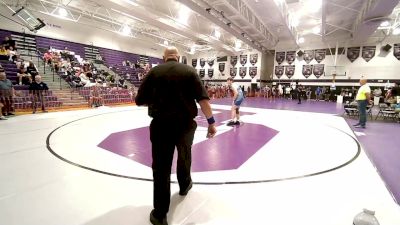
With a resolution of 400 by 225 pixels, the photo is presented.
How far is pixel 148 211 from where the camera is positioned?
2.25 m

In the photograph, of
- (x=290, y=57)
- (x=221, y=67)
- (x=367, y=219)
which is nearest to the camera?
(x=367, y=219)

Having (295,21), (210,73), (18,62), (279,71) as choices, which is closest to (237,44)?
(279,71)

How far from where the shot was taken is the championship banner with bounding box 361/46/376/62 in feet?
61.4

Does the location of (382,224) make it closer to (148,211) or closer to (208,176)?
(208,176)

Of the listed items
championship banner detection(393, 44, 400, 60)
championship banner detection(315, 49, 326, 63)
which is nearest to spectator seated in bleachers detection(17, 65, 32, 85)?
championship banner detection(315, 49, 326, 63)

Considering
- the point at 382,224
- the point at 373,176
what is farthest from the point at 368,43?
the point at 382,224

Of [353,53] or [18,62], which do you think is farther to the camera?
[353,53]

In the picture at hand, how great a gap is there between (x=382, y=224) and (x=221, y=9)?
1279 cm

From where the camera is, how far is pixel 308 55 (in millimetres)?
21938

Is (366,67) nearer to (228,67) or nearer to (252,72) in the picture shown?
(252,72)

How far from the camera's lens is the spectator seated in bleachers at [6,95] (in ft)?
24.9

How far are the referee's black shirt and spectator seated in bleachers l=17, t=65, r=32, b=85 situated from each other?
37.7ft

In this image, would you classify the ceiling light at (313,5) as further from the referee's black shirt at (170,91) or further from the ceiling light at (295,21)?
the referee's black shirt at (170,91)

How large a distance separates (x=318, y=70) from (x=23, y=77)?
885 inches
